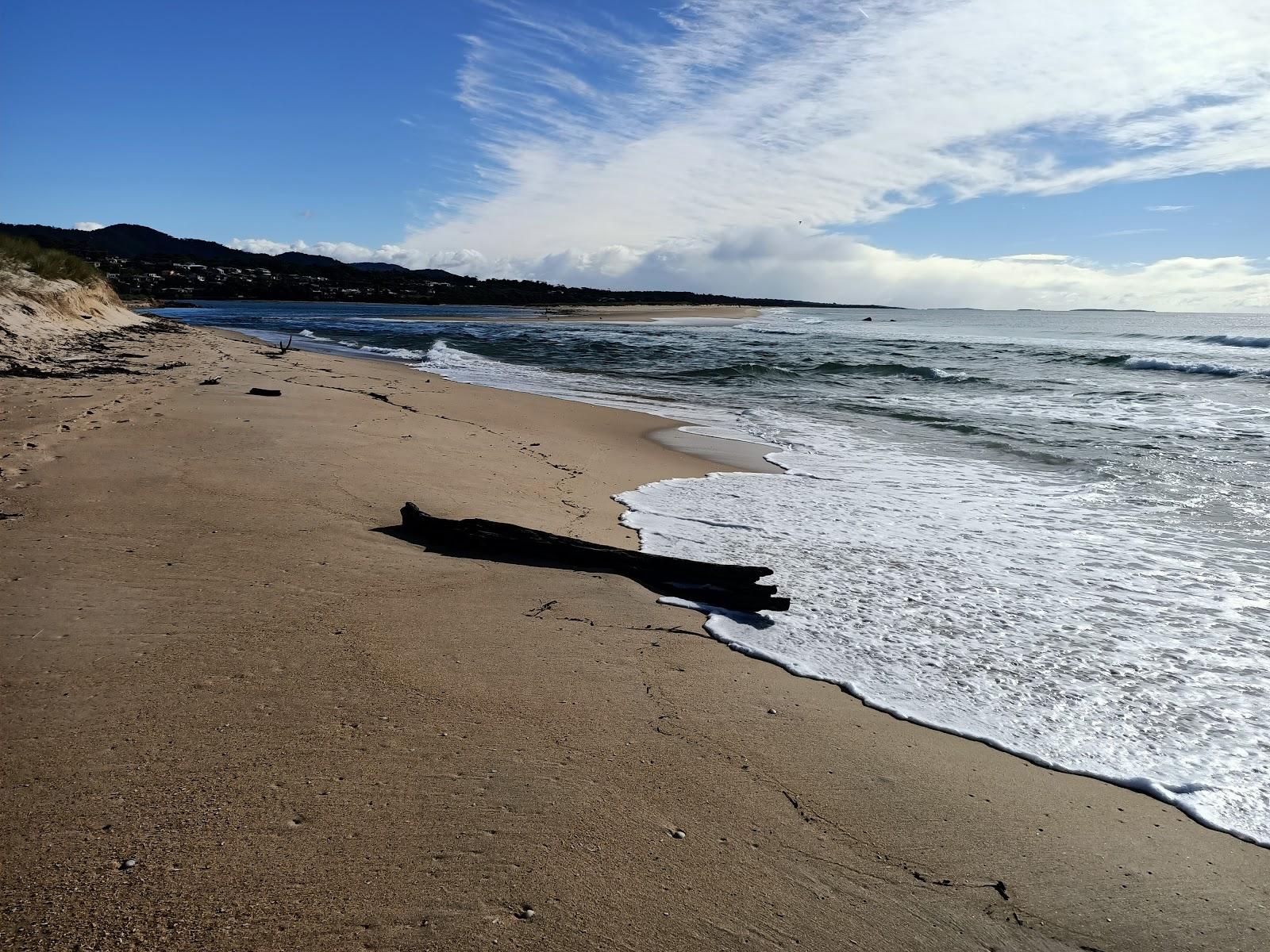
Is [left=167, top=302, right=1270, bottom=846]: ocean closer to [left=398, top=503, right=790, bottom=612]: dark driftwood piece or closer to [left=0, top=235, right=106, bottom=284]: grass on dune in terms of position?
[left=398, top=503, right=790, bottom=612]: dark driftwood piece

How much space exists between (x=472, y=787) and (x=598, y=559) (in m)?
2.41

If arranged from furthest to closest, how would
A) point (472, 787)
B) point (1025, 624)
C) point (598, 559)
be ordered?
1. point (598, 559)
2. point (1025, 624)
3. point (472, 787)

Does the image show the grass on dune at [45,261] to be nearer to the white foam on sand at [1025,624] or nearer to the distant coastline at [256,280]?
the white foam on sand at [1025,624]

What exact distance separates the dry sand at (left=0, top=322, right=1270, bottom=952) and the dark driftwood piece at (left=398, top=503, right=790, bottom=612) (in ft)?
0.55

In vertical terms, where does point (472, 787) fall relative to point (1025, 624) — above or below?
above

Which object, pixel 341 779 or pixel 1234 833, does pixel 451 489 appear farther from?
pixel 1234 833

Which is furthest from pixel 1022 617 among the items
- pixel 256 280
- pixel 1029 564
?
pixel 256 280

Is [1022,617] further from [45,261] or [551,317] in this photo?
[551,317]

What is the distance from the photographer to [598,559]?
15.8ft

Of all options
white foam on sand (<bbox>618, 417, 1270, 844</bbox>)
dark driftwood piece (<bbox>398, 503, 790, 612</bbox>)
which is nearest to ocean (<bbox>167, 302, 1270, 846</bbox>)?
white foam on sand (<bbox>618, 417, 1270, 844</bbox>)

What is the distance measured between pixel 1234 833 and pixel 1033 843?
85cm

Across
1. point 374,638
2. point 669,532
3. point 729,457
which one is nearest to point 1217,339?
point 729,457

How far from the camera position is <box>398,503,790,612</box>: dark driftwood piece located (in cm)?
444

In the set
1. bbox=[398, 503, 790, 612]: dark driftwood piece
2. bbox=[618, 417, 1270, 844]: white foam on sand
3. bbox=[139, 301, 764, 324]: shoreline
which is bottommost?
bbox=[618, 417, 1270, 844]: white foam on sand
